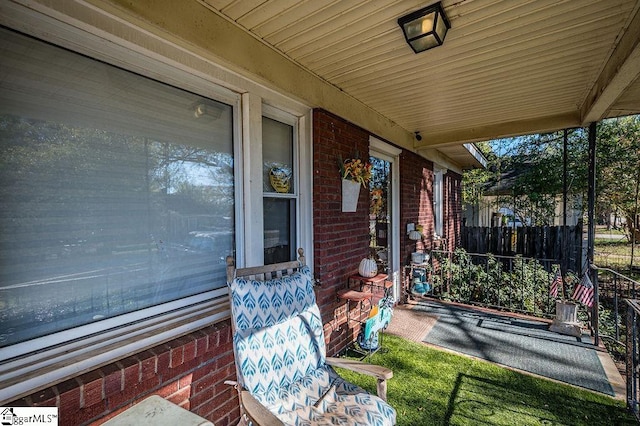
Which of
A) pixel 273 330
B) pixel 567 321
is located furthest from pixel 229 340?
pixel 567 321

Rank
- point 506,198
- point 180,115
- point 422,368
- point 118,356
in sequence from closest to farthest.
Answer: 1. point 118,356
2. point 180,115
3. point 422,368
4. point 506,198

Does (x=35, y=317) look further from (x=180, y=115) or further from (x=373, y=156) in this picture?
(x=373, y=156)

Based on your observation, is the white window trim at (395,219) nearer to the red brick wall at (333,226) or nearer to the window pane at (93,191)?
the red brick wall at (333,226)

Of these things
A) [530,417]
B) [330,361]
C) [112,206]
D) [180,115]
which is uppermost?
[180,115]

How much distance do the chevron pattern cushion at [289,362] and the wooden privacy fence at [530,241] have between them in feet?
19.6

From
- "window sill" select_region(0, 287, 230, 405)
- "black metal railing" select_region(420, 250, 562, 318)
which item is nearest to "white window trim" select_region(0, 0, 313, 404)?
"window sill" select_region(0, 287, 230, 405)

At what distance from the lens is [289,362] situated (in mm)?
1802

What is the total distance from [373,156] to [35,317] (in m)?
3.66

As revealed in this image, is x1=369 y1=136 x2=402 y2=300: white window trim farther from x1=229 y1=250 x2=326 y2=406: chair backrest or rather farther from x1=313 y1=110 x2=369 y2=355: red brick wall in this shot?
x1=229 y1=250 x2=326 y2=406: chair backrest

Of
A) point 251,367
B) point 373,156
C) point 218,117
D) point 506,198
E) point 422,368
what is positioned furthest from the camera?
point 506,198

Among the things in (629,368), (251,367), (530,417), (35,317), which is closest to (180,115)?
(35,317)

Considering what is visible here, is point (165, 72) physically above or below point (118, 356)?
above

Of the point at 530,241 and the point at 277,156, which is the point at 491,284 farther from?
the point at 277,156

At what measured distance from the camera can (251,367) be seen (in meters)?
1.63
